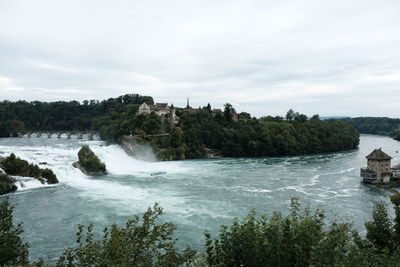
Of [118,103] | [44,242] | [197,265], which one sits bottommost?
[44,242]

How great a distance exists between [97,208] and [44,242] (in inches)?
248

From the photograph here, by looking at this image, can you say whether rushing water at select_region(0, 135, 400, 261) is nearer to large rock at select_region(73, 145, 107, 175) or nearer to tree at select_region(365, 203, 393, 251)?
large rock at select_region(73, 145, 107, 175)

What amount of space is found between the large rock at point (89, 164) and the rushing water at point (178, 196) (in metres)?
1.09

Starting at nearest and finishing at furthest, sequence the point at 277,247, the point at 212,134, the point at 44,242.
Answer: the point at 277,247
the point at 44,242
the point at 212,134

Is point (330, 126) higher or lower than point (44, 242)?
higher

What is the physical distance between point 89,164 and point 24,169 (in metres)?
8.23

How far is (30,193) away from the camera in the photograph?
29.4m

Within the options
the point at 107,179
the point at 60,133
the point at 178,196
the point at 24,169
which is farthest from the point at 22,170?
the point at 60,133

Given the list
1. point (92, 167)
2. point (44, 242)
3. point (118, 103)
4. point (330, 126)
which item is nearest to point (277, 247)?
point (44, 242)

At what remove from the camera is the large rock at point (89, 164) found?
3969cm

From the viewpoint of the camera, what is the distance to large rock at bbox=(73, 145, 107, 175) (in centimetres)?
3969

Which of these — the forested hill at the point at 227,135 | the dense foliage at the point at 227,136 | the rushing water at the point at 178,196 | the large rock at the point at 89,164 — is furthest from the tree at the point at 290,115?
the large rock at the point at 89,164

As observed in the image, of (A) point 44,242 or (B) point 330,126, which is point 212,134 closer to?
(B) point 330,126

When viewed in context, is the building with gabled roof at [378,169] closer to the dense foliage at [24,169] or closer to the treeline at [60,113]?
the dense foliage at [24,169]
